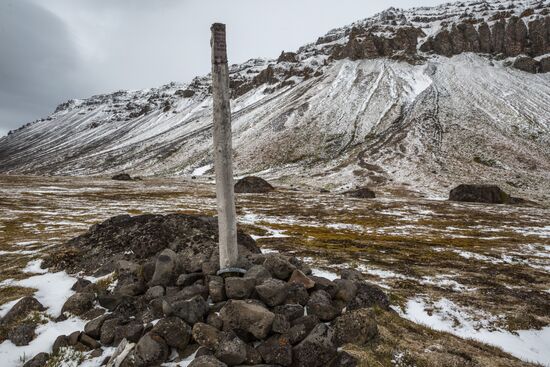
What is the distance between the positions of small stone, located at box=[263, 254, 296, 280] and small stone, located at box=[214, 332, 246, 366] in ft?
10.8

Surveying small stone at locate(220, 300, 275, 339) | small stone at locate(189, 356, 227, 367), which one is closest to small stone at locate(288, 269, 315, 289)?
small stone at locate(220, 300, 275, 339)

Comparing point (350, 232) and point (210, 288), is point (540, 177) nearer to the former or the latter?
point (350, 232)

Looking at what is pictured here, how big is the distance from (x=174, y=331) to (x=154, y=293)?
2.65 m

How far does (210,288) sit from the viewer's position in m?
10.4

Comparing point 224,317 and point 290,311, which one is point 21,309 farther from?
point 290,311

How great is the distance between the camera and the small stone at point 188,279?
11266mm

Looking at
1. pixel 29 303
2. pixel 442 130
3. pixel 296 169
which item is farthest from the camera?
pixel 442 130

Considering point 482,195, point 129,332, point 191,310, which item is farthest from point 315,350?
point 482,195

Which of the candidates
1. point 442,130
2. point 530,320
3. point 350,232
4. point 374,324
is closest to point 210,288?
point 374,324

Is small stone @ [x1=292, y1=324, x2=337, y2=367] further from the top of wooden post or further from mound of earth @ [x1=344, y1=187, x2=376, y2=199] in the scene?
mound of earth @ [x1=344, y1=187, x2=376, y2=199]

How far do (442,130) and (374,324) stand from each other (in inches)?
5612

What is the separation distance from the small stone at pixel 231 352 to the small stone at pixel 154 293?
11.9 ft

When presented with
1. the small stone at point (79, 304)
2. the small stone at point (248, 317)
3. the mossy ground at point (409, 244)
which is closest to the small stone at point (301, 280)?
the small stone at point (248, 317)

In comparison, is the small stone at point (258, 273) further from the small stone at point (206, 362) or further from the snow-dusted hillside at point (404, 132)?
the snow-dusted hillside at point (404, 132)
